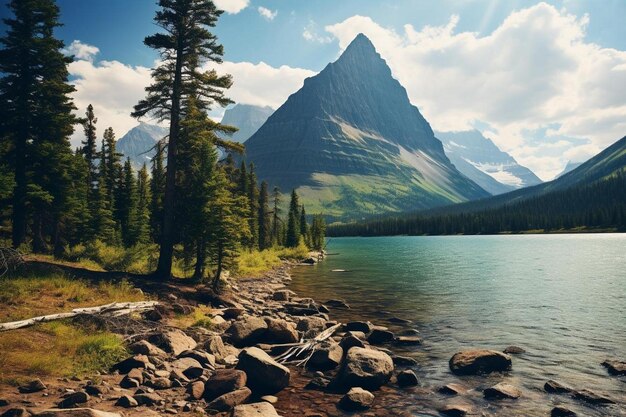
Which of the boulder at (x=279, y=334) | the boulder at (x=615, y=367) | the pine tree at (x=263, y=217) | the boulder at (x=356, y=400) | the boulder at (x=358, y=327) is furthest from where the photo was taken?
the pine tree at (x=263, y=217)

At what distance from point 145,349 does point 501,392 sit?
42.9 feet

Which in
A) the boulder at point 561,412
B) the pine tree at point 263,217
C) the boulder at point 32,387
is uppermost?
the pine tree at point 263,217

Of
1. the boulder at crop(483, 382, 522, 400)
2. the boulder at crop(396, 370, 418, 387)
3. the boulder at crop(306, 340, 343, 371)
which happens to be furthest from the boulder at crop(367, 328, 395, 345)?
the boulder at crop(483, 382, 522, 400)

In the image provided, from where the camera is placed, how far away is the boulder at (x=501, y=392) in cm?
1354

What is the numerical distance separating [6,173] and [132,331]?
19.7 meters

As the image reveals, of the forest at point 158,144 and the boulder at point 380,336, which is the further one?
Result: the forest at point 158,144

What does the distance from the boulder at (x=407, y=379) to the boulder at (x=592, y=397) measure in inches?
219

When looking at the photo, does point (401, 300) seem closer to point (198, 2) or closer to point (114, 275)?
point (114, 275)

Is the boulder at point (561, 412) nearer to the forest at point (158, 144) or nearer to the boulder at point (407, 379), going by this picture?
Result: the boulder at point (407, 379)

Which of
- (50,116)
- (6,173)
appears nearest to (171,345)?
(6,173)

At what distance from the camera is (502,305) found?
100 feet

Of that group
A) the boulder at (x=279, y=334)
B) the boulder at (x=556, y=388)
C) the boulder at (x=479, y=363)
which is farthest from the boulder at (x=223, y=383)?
the boulder at (x=556, y=388)

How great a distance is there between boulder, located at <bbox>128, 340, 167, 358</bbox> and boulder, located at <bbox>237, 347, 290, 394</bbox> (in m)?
3.17

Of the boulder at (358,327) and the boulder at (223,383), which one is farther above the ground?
the boulder at (223,383)
